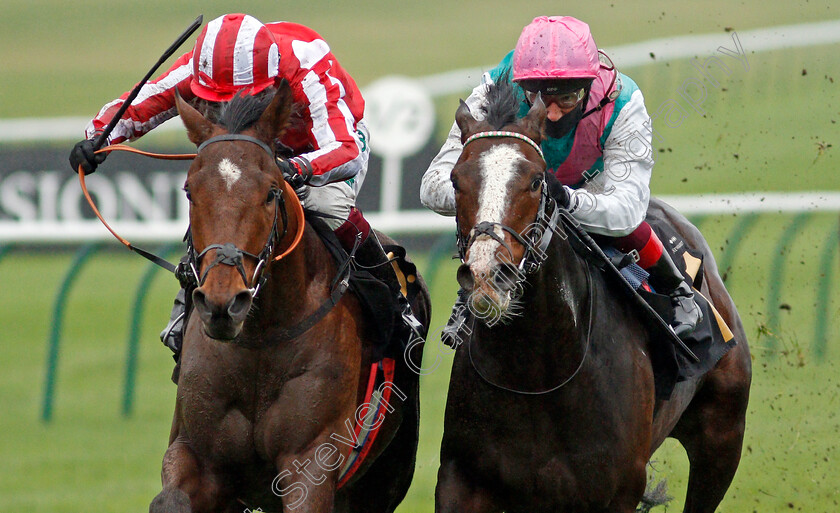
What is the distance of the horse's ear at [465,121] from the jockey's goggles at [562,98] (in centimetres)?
37

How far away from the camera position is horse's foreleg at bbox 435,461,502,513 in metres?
4.16

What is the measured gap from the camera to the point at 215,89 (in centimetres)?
416

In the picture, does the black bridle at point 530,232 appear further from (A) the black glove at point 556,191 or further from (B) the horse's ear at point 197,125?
(B) the horse's ear at point 197,125

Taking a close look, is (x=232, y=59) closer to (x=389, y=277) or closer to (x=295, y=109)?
(x=295, y=109)

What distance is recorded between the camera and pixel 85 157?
4258 millimetres

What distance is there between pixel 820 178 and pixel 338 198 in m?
11.0

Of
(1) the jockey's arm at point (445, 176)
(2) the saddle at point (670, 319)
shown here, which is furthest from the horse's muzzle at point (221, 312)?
(2) the saddle at point (670, 319)

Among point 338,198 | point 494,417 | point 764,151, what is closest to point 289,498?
point 494,417

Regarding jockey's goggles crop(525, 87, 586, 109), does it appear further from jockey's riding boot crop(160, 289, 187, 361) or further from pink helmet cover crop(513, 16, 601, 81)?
jockey's riding boot crop(160, 289, 187, 361)

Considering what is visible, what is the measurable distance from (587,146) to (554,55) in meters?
0.46

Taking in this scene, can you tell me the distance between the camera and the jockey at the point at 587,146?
162 inches

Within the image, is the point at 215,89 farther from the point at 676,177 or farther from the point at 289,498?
the point at 676,177

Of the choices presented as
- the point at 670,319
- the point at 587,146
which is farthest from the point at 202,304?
the point at 670,319

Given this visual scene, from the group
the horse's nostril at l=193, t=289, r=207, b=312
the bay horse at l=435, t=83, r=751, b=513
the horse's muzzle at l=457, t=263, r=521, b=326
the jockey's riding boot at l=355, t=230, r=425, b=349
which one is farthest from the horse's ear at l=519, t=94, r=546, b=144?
the horse's nostril at l=193, t=289, r=207, b=312
